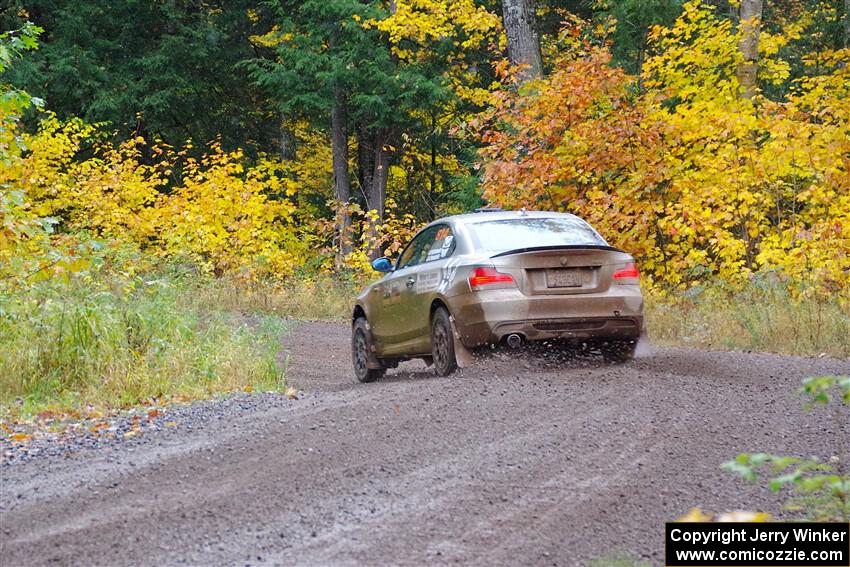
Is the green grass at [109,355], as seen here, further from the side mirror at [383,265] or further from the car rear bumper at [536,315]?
the car rear bumper at [536,315]

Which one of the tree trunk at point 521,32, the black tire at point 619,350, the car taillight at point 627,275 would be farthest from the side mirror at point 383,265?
the tree trunk at point 521,32

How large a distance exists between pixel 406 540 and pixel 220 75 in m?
35.3

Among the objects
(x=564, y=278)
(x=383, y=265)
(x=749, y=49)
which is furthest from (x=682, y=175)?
(x=564, y=278)

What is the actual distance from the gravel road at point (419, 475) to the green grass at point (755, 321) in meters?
3.81

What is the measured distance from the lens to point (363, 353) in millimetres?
12703

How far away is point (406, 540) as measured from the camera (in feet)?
16.8

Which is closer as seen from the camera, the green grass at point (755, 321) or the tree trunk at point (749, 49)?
the green grass at point (755, 321)

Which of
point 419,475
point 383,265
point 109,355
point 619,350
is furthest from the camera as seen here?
point 383,265

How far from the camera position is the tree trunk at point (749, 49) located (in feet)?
73.0

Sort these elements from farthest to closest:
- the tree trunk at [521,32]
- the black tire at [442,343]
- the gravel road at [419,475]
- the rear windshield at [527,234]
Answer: the tree trunk at [521,32]
the rear windshield at [527,234]
the black tire at [442,343]
the gravel road at [419,475]

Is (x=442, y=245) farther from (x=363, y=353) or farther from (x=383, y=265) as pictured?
(x=363, y=353)

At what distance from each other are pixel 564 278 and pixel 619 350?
1231 millimetres

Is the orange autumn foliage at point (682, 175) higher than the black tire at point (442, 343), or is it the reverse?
the orange autumn foliage at point (682, 175)

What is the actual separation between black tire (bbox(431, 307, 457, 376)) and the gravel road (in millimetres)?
603
